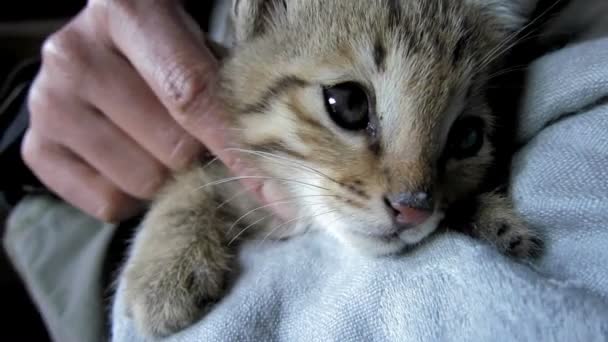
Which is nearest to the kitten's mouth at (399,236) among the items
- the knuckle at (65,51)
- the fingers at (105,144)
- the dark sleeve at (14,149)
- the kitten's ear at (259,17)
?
the kitten's ear at (259,17)

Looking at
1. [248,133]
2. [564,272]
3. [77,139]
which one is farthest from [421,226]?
[77,139]

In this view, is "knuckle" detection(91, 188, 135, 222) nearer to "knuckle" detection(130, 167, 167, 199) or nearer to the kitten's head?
"knuckle" detection(130, 167, 167, 199)

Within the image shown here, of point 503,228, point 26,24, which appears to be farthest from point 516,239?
point 26,24

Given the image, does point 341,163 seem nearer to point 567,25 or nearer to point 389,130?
point 389,130

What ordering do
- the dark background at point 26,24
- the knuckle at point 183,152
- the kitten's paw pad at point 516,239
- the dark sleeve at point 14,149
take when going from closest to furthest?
the kitten's paw pad at point 516,239 < the knuckle at point 183,152 < the dark sleeve at point 14,149 < the dark background at point 26,24

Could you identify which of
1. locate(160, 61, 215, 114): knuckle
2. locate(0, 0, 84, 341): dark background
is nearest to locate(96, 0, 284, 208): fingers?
locate(160, 61, 215, 114): knuckle

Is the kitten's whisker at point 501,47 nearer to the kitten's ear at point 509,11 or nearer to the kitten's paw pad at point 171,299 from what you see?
the kitten's ear at point 509,11
